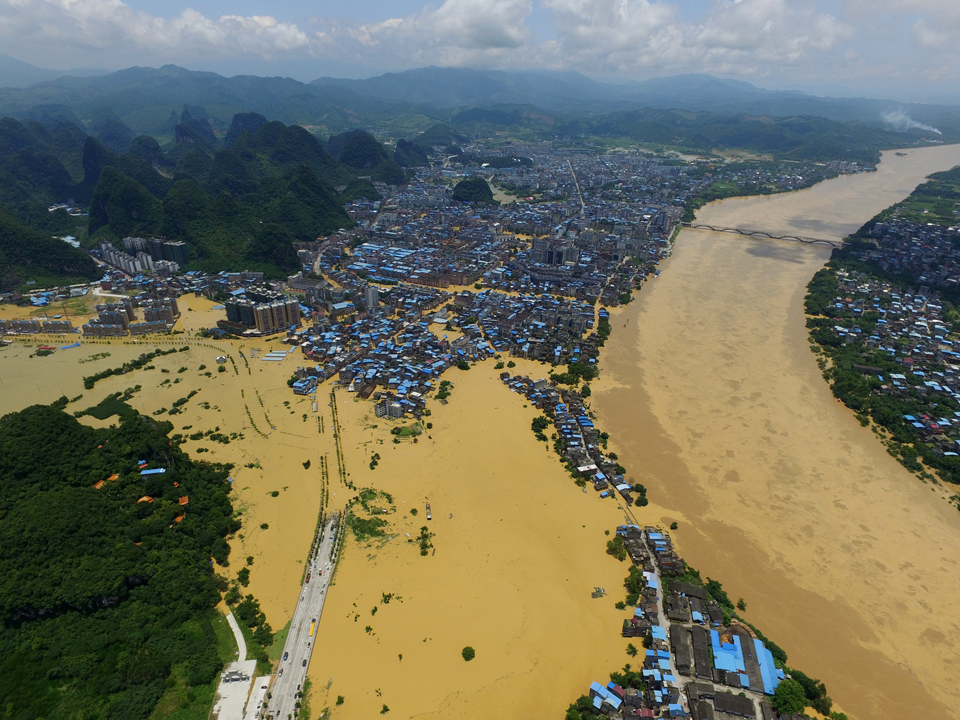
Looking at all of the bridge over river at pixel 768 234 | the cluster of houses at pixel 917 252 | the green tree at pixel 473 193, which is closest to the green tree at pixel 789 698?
the cluster of houses at pixel 917 252

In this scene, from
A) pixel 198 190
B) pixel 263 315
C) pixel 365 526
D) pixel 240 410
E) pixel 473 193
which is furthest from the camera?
pixel 473 193

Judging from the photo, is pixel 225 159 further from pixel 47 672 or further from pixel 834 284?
pixel 834 284

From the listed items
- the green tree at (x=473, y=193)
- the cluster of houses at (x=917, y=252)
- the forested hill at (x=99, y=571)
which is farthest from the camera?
the green tree at (x=473, y=193)

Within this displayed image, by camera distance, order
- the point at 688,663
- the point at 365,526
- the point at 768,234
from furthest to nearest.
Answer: the point at 768,234, the point at 365,526, the point at 688,663

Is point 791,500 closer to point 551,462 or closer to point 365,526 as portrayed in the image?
point 551,462

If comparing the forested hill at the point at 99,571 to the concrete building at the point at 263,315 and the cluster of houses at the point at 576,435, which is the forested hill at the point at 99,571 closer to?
the cluster of houses at the point at 576,435

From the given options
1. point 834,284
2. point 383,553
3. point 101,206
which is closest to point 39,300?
point 101,206

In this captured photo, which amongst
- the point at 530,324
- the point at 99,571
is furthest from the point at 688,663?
the point at 530,324
